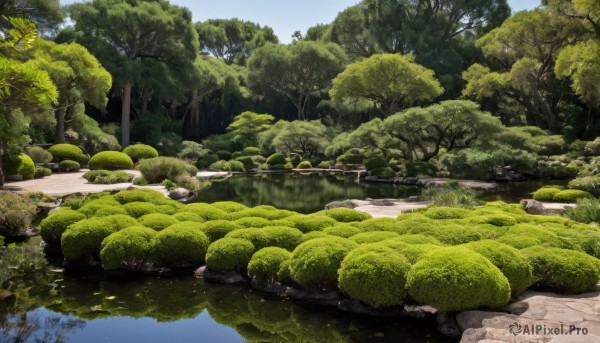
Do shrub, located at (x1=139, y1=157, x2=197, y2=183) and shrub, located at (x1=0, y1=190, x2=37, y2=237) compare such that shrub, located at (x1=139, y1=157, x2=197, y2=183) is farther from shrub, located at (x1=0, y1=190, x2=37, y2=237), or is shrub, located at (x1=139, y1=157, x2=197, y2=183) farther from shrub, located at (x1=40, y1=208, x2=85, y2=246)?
shrub, located at (x1=40, y1=208, x2=85, y2=246)

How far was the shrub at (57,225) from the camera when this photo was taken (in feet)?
28.7

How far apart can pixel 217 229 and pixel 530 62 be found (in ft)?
91.5

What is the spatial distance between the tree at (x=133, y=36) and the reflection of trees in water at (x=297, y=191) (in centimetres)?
1253

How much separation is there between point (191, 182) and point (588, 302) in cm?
1731

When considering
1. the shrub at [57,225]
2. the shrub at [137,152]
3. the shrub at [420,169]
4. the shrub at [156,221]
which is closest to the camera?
the shrub at [156,221]

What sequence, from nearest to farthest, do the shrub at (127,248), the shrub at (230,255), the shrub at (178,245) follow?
1. the shrub at (230,255)
2. the shrub at (127,248)
3. the shrub at (178,245)

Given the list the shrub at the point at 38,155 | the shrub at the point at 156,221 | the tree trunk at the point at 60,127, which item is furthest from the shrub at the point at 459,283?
the tree trunk at the point at 60,127

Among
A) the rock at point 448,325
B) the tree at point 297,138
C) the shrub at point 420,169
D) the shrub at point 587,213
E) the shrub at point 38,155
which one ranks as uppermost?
the tree at point 297,138

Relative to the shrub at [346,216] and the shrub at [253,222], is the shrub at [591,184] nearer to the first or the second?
the shrub at [346,216]

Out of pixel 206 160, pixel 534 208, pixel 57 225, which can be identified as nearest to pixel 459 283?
pixel 57 225

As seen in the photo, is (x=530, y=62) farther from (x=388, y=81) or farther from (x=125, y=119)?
(x=125, y=119)

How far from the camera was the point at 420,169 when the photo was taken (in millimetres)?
25797

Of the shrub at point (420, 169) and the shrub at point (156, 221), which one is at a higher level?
the shrub at point (420, 169)

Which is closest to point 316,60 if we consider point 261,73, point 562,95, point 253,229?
point 261,73
